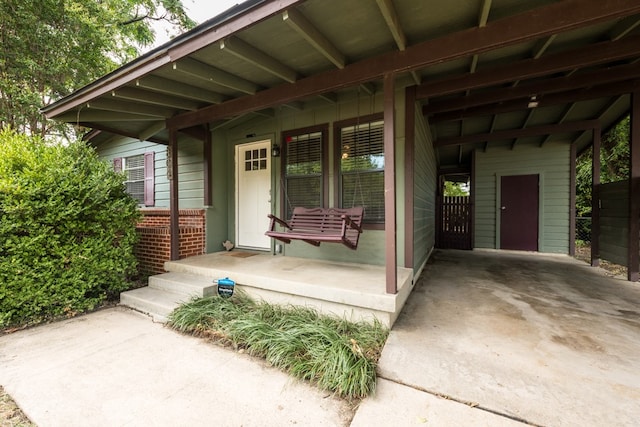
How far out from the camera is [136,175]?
21.2ft

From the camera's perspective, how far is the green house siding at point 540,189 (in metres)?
6.01

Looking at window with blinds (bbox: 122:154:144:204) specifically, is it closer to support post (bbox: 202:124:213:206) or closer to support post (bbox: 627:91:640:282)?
support post (bbox: 202:124:213:206)

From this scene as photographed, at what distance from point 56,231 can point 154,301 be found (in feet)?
4.24

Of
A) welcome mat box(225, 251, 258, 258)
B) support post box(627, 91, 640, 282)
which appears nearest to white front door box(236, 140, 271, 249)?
welcome mat box(225, 251, 258, 258)

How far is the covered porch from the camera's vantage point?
2.44 meters

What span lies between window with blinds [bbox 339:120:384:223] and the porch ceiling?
1.84 feet

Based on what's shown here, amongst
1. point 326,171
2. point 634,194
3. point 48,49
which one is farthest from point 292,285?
point 48,49

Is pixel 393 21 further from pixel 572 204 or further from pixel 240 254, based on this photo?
pixel 572 204

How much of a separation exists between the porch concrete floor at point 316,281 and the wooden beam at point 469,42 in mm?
2031

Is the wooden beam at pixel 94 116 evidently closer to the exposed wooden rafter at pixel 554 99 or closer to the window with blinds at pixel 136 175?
the window with blinds at pixel 136 175

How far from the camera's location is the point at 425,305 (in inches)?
116

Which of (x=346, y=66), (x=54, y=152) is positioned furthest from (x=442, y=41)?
(x=54, y=152)

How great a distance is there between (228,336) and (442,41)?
312 cm

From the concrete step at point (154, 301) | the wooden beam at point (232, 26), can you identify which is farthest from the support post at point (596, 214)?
the concrete step at point (154, 301)
